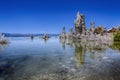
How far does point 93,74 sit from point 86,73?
601 millimetres

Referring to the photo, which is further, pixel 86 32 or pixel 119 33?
pixel 86 32

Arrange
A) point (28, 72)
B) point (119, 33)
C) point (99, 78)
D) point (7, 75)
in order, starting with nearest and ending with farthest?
1. point (99, 78)
2. point (7, 75)
3. point (28, 72)
4. point (119, 33)

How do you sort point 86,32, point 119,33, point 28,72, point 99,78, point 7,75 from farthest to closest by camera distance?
point 86,32
point 119,33
point 28,72
point 7,75
point 99,78

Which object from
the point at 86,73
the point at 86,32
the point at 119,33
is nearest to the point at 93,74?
the point at 86,73

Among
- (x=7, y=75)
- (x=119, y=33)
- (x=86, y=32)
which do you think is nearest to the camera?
(x=7, y=75)

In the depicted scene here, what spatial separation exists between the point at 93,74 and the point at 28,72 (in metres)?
4.93

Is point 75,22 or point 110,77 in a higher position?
point 75,22

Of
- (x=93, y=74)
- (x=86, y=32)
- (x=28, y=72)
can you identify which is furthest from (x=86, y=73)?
(x=86, y=32)

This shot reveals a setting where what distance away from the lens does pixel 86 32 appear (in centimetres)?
10981

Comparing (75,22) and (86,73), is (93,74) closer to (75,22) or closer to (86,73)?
(86,73)

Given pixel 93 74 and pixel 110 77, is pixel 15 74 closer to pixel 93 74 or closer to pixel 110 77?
pixel 93 74

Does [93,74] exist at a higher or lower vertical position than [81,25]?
lower

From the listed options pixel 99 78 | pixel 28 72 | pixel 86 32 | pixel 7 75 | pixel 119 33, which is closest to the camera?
pixel 99 78

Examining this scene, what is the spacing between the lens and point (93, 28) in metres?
115
